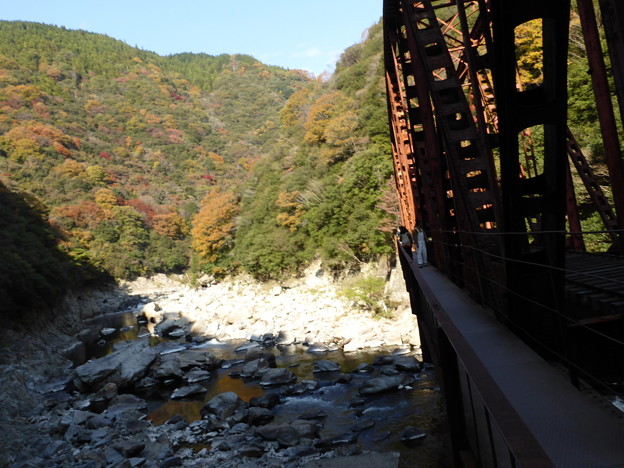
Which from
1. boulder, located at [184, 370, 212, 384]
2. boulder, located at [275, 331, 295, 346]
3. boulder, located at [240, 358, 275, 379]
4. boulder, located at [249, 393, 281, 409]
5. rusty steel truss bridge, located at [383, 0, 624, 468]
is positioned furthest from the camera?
boulder, located at [275, 331, 295, 346]

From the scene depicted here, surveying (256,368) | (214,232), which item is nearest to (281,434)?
(256,368)

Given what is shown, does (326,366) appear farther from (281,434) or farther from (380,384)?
(281,434)

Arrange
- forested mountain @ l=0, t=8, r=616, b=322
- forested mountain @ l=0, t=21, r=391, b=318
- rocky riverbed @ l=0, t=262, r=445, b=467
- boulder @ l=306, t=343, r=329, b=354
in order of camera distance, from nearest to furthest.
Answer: rocky riverbed @ l=0, t=262, r=445, b=467
boulder @ l=306, t=343, r=329, b=354
forested mountain @ l=0, t=8, r=616, b=322
forested mountain @ l=0, t=21, r=391, b=318

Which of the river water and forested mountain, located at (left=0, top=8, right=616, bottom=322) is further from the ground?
forested mountain, located at (left=0, top=8, right=616, bottom=322)

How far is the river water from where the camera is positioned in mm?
8273

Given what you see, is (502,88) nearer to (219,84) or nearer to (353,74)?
(353,74)

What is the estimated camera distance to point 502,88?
2287 mm

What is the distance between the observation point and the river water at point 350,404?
827 centimetres

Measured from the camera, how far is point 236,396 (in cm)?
1174

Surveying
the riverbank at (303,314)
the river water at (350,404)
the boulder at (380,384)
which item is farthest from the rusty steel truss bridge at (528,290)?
the riverbank at (303,314)

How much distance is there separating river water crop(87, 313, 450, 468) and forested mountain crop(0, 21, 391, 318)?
9359 millimetres

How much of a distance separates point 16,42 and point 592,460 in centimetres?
12714

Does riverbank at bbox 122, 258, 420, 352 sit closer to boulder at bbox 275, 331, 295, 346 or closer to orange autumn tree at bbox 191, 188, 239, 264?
boulder at bbox 275, 331, 295, 346

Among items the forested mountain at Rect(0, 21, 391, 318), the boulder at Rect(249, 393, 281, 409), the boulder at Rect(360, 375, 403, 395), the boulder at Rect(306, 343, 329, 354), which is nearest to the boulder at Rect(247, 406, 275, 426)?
the boulder at Rect(249, 393, 281, 409)
